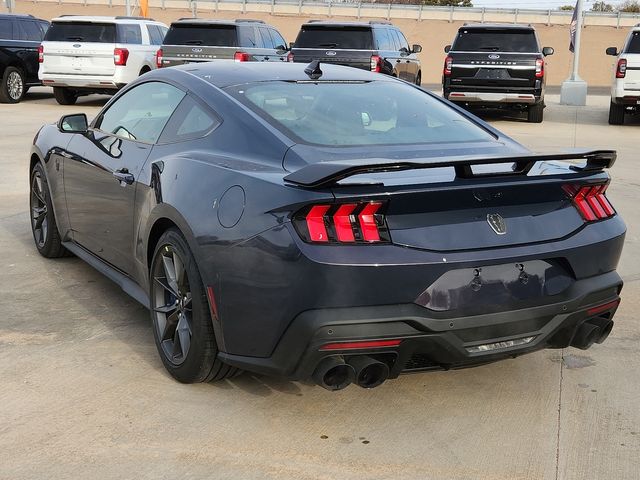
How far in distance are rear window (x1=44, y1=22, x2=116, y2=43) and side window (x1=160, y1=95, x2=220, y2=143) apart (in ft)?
48.1

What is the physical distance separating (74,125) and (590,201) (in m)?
3.28

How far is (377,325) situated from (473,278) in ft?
1.47

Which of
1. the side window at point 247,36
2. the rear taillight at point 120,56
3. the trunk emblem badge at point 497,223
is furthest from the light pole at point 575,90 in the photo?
the trunk emblem badge at point 497,223

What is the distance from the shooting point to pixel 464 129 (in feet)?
A: 15.4

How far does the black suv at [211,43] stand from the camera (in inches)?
677

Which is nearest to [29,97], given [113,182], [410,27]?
[113,182]

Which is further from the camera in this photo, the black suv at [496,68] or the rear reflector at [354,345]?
the black suv at [496,68]

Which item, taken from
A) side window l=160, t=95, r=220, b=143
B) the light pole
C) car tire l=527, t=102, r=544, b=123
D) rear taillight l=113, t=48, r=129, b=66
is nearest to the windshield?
side window l=160, t=95, r=220, b=143

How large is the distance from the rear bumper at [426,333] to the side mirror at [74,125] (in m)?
2.41

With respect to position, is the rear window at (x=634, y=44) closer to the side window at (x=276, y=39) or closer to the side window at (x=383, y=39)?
the side window at (x=383, y=39)

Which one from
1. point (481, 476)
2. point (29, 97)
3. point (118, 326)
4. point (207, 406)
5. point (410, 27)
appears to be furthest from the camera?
point (410, 27)

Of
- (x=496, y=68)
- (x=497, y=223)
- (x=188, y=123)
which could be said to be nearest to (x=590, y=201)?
(x=497, y=223)

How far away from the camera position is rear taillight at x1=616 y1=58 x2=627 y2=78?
648 inches

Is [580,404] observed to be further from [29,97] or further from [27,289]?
[29,97]
